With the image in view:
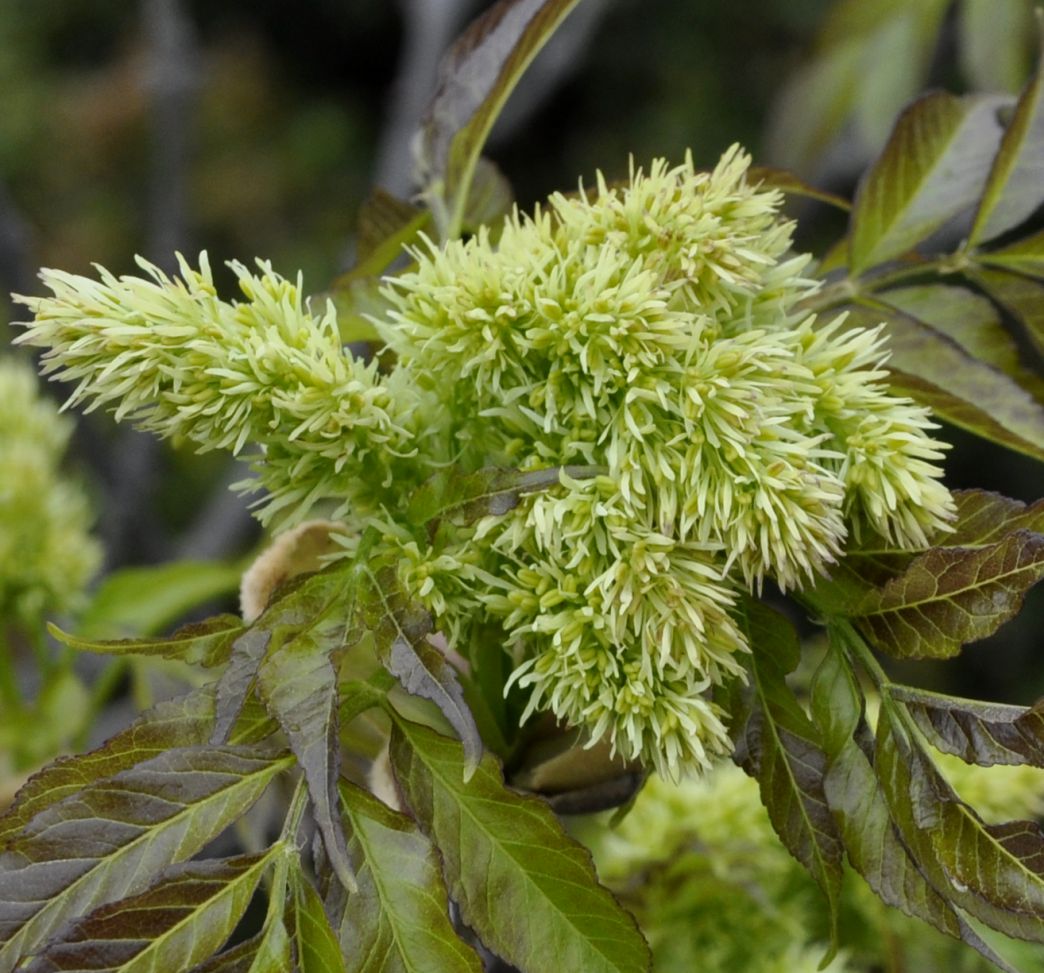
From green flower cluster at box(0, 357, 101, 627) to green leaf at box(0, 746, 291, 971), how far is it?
666 millimetres

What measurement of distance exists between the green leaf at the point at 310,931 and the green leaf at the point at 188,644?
9 centimetres

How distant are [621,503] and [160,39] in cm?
198

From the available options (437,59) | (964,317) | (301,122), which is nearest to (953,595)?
(964,317)

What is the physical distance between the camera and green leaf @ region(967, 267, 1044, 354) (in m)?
0.69

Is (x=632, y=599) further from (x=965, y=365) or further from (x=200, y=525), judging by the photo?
(x=200, y=525)

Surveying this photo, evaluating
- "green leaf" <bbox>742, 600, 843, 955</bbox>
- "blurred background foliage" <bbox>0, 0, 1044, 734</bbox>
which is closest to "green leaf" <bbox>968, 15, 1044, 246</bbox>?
"green leaf" <bbox>742, 600, 843, 955</bbox>

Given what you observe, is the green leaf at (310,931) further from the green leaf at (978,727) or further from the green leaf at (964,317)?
the green leaf at (964,317)

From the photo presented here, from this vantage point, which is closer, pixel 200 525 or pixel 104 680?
pixel 104 680

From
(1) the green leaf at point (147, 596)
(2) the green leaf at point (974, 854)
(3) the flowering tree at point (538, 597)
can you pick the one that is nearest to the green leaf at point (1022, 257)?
(3) the flowering tree at point (538, 597)

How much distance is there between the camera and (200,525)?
2.38m

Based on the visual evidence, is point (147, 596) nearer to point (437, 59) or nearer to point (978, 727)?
point (978, 727)

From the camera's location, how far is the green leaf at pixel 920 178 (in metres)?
Answer: 0.70

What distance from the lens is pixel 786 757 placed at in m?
0.51

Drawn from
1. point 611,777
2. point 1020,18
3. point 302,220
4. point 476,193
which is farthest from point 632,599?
point 302,220
